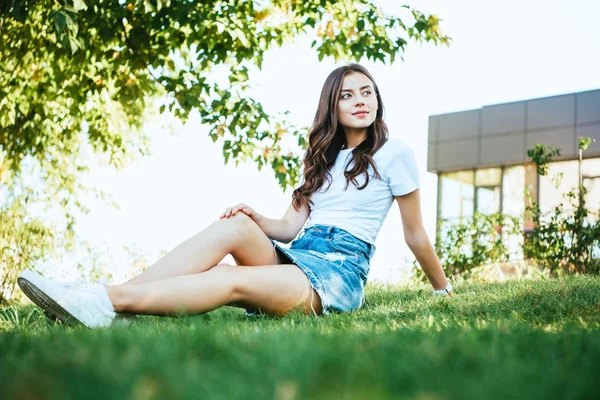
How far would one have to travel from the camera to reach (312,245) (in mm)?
3326

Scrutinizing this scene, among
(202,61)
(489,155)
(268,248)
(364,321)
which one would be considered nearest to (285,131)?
(202,61)

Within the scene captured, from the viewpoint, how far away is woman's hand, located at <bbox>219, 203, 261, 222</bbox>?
322 cm

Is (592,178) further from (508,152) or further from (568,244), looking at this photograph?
(568,244)

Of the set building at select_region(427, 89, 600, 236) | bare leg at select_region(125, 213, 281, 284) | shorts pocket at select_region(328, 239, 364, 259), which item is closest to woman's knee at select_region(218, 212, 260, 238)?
bare leg at select_region(125, 213, 281, 284)

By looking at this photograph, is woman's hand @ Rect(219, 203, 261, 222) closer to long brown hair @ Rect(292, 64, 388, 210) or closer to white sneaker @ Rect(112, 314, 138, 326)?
long brown hair @ Rect(292, 64, 388, 210)

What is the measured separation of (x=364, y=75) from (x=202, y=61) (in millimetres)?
3433

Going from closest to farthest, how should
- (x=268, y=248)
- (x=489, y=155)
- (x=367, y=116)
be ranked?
(x=268, y=248) → (x=367, y=116) → (x=489, y=155)

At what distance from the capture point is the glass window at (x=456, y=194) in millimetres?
19609

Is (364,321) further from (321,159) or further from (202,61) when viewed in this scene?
(202,61)

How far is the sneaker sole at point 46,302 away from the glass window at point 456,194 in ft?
58.1

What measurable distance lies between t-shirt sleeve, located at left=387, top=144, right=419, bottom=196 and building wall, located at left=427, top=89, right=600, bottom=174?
15.5 metres

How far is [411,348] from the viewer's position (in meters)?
1.55

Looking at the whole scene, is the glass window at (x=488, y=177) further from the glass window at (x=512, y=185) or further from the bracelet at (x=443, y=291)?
the bracelet at (x=443, y=291)

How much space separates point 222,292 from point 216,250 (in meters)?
0.30
